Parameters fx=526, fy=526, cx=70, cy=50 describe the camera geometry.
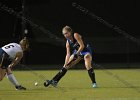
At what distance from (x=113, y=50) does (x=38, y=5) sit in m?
4.88

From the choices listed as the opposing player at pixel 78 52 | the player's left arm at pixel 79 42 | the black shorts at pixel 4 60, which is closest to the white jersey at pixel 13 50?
the black shorts at pixel 4 60

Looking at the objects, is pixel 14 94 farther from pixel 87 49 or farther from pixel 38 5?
pixel 38 5

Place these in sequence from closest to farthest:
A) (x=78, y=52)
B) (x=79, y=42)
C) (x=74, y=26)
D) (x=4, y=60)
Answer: (x=4, y=60) → (x=79, y=42) → (x=78, y=52) → (x=74, y=26)

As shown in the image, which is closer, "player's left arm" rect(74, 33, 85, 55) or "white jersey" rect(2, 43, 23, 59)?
"white jersey" rect(2, 43, 23, 59)

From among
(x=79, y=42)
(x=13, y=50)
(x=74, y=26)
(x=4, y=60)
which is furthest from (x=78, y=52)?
(x=74, y=26)

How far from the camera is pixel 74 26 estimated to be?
2906 cm

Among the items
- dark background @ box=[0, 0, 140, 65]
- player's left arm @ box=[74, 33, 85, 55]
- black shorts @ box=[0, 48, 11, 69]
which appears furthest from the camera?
dark background @ box=[0, 0, 140, 65]

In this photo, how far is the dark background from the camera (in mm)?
27406

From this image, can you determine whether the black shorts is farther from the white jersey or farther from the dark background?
the dark background

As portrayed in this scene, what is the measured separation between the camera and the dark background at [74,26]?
2741cm

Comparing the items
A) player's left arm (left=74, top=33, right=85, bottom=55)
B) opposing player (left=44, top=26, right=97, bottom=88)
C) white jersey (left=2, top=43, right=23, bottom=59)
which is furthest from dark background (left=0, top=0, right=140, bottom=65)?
white jersey (left=2, top=43, right=23, bottom=59)

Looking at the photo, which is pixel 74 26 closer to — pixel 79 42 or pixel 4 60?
pixel 79 42

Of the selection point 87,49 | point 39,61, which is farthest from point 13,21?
point 87,49

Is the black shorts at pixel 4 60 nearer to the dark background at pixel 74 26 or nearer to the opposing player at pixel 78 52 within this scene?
the opposing player at pixel 78 52
